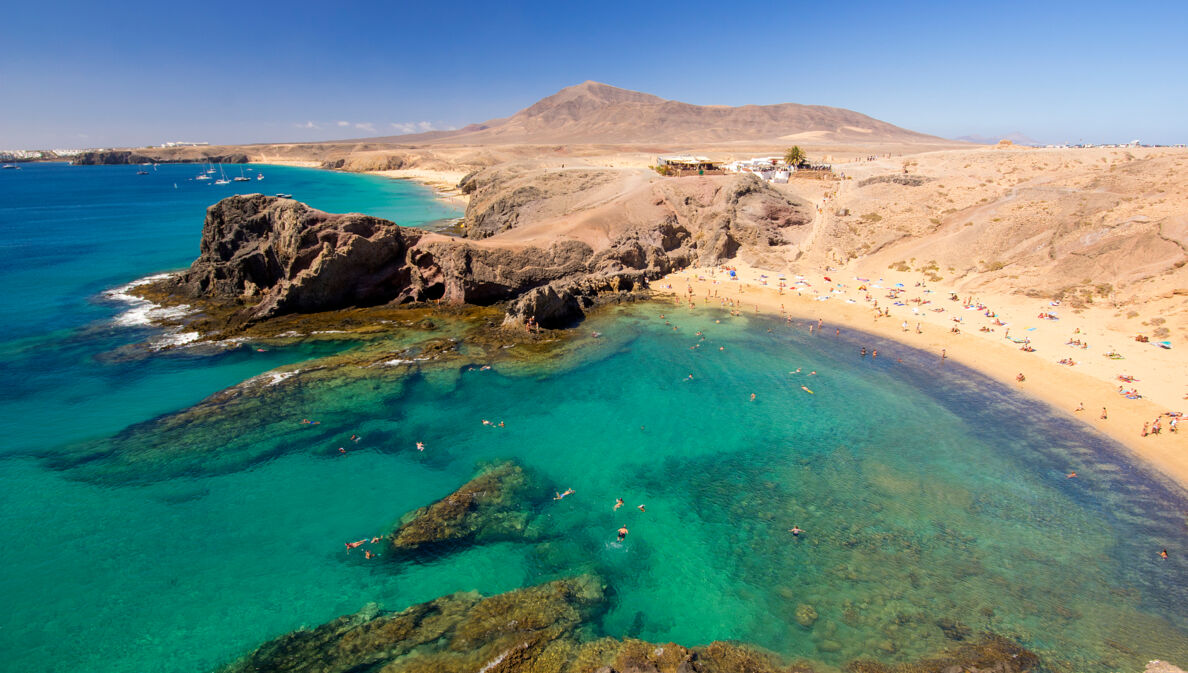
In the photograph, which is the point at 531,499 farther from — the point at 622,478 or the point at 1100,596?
the point at 1100,596

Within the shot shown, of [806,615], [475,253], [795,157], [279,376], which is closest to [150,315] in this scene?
[279,376]

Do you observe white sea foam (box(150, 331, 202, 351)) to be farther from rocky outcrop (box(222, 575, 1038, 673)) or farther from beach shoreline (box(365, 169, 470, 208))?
beach shoreline (box(365, 169, 470, 208))

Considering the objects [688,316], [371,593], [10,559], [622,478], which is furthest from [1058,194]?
[10,559]

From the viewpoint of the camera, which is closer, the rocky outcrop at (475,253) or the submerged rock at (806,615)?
the submerged rock at (806,615)

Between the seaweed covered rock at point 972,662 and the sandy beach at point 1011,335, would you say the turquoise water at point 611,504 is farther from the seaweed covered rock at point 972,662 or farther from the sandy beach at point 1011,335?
the sandy beach at point 1011,335

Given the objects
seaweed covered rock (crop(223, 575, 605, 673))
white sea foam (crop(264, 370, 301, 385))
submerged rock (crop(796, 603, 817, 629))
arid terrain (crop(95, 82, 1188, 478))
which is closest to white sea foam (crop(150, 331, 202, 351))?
white sea foam (crop(264, 370, 301, 385))

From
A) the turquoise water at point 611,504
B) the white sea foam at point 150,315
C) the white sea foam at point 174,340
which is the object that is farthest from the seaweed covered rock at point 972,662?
the white sea foam at point 150,315
